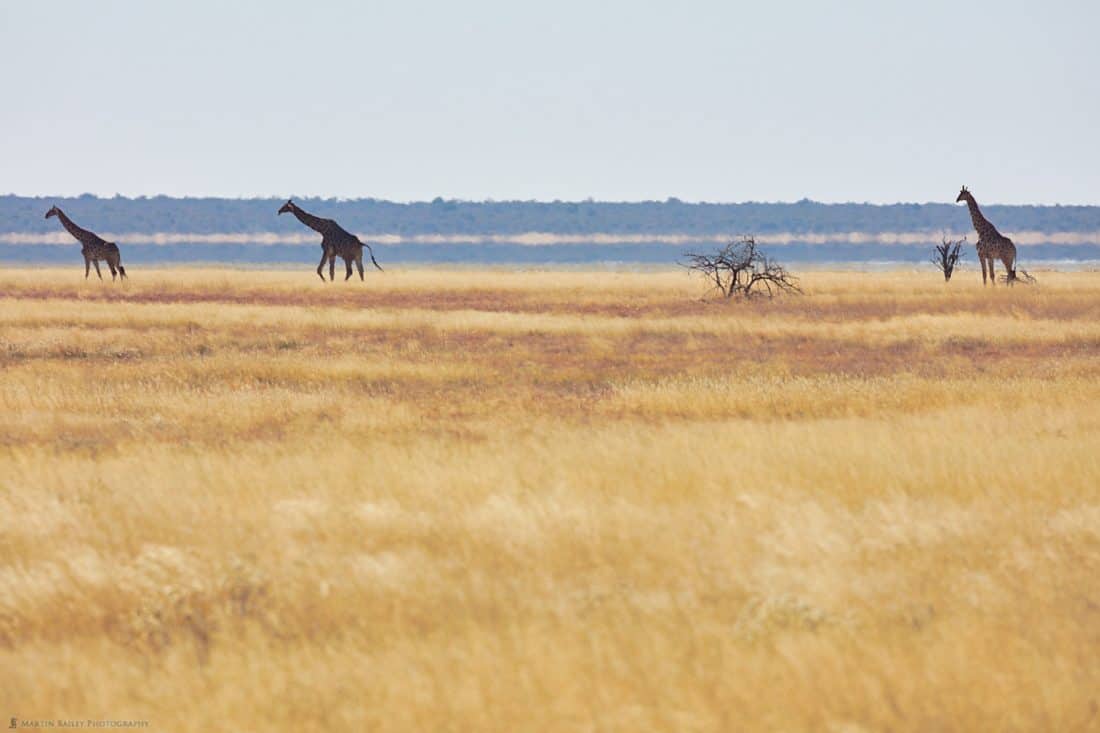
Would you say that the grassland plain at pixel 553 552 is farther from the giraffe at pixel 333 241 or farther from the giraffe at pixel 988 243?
the giraffe at pixel 333 241

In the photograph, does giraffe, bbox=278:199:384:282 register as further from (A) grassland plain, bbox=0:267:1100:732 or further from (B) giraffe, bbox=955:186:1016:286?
(A) grassland plain, bbox=0:267:1100:732

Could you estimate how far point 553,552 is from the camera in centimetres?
887

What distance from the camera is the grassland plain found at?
6250 millimetres

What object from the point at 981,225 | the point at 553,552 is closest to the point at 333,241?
the point at 981,225

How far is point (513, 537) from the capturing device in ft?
30.0

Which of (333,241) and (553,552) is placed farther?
(333,241)

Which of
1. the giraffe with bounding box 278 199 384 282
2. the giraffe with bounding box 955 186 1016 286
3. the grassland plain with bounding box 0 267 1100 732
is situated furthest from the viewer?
the giraffe with bounding box 278 199 384 282

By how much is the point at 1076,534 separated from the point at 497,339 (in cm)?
1857

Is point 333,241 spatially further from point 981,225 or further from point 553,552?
point 553,552

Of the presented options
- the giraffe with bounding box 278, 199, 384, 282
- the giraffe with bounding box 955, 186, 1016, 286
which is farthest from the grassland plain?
the giraffe with bounding box 278, 199, 384, 282

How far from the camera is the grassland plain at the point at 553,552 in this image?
625cm

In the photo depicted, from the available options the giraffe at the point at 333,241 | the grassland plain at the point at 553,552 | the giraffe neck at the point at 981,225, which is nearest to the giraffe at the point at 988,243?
the giraffe neck at the point at 981,225

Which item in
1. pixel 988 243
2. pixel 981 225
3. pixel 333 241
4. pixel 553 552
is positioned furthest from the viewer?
pixel 333 241

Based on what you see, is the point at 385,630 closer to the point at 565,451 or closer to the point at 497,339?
the point at 565,451
